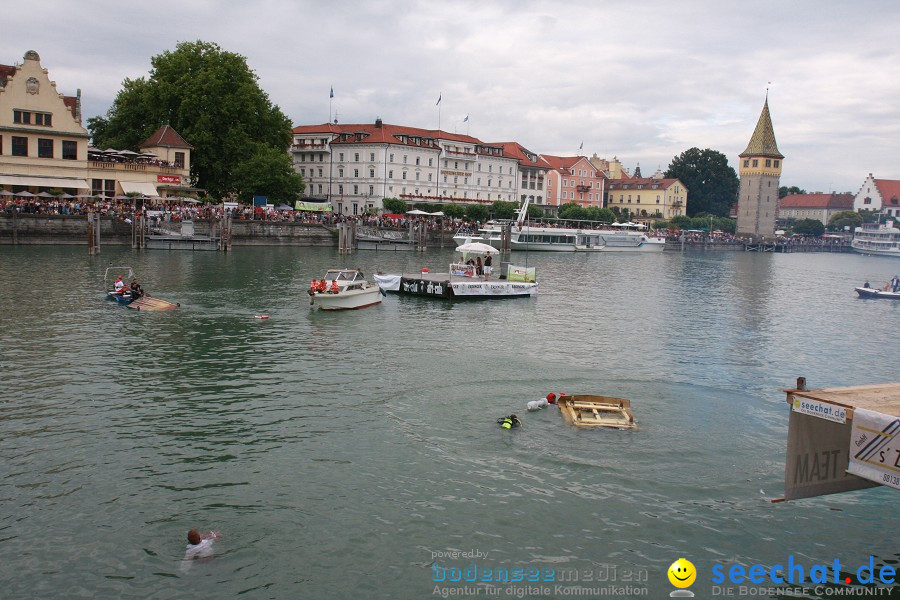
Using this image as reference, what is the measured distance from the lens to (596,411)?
61.1 feet

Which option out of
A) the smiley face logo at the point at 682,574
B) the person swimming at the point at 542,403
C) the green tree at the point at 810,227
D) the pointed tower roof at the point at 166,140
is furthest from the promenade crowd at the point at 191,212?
the green tree at the point at 810,227

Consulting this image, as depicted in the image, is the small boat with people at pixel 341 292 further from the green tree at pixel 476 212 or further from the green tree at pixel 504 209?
the green tree at pixel 504 209

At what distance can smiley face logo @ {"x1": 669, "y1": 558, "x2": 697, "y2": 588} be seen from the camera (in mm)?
11305

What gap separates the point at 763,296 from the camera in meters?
54.2

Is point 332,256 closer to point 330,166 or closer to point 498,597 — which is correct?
point 330,166

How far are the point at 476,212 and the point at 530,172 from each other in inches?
1182

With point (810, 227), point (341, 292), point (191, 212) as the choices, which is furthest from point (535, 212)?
point (810, 227)

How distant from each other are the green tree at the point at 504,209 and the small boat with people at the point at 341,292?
254ft

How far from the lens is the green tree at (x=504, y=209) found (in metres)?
114

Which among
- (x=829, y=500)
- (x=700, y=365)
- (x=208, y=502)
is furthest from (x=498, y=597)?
(x=700, y=365)

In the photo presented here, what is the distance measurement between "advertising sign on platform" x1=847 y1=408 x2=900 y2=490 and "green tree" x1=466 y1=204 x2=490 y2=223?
9688cm

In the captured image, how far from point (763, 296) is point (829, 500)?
140 feet

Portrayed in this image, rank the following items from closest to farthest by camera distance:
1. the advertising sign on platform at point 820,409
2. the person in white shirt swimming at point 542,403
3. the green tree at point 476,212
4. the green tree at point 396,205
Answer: the advertising sign on platform at point 820,409
the person in white shirt swimming at point 542,403
the green tree at point 396,205
the green tree at point 476,212

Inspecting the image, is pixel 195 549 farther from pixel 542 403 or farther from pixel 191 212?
pixel 191 212
